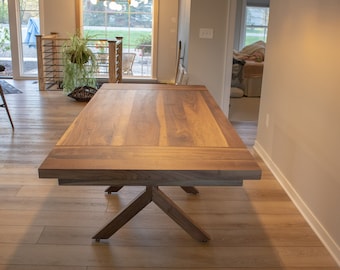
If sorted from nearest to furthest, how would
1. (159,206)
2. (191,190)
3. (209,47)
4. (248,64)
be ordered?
1. (159,206)
2. (191,190)
3. (209,47)
4. (248,64)

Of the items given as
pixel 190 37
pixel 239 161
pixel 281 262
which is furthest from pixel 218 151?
pixel 190 37

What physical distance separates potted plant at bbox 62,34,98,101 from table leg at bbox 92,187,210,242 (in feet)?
13.2

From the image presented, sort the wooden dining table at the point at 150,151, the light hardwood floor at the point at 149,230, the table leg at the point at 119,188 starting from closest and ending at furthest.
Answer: the wooden dining table at the point at 150,151 → the light hardwood floor at the point at 149,230 → the table leg at the point at 119,188

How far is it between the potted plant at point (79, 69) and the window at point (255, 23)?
204 inches

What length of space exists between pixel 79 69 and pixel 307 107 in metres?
4.25

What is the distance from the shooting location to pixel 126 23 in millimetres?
7996

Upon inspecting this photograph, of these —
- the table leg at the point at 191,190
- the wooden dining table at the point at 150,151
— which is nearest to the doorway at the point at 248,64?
the table leg at the point at 191,190

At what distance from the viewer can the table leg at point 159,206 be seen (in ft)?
7.34

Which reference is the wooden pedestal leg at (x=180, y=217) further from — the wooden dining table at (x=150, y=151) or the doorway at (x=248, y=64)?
the doorway at (x=248, y=64)

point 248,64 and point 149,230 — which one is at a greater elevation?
point 248,64

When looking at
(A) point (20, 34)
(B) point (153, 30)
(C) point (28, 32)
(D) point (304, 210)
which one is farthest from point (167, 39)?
(D) point (304, 210)

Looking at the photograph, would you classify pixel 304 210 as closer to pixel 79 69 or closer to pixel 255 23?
pixel 79 69

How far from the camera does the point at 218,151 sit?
5.85ft

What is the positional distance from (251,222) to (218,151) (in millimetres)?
1030
